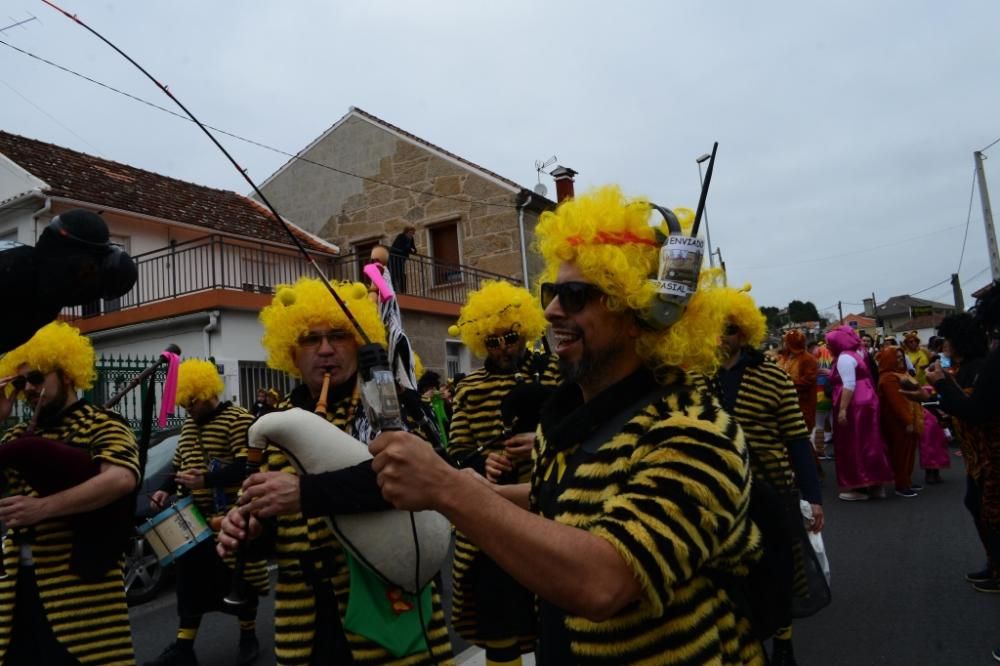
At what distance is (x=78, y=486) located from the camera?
3148 mm

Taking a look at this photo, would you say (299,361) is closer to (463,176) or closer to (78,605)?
(78,605)

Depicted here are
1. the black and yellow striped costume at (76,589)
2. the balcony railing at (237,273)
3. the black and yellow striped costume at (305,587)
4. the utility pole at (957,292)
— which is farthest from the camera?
the utility pole at (957,292)

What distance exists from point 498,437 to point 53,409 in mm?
2136

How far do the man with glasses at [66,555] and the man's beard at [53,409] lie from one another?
0.01m

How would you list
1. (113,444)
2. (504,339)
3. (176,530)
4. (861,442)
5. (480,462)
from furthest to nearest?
(861,442), (176,530), (504,339), (480,462), (113,444)

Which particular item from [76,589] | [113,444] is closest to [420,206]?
[113,444]

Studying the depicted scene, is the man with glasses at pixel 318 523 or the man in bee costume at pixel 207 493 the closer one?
the man with glasses at pixel 318 523

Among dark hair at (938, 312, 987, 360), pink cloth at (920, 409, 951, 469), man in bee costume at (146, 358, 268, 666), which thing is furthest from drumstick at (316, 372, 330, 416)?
pink cloth at (920, 409, 951, 469)

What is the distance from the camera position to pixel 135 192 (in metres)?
17.5

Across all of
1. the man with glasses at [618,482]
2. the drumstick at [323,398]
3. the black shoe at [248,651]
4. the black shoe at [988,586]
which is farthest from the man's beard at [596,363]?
the black shoe at [988,586]

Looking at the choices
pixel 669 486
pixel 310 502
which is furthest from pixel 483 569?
pixel 669 486

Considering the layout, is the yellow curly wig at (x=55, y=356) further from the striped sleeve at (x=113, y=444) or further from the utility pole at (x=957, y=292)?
the utility pole at (x=957, y=292)

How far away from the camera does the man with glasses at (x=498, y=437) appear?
143 inches

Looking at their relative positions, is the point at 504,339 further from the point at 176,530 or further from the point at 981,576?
the point at 981,576
